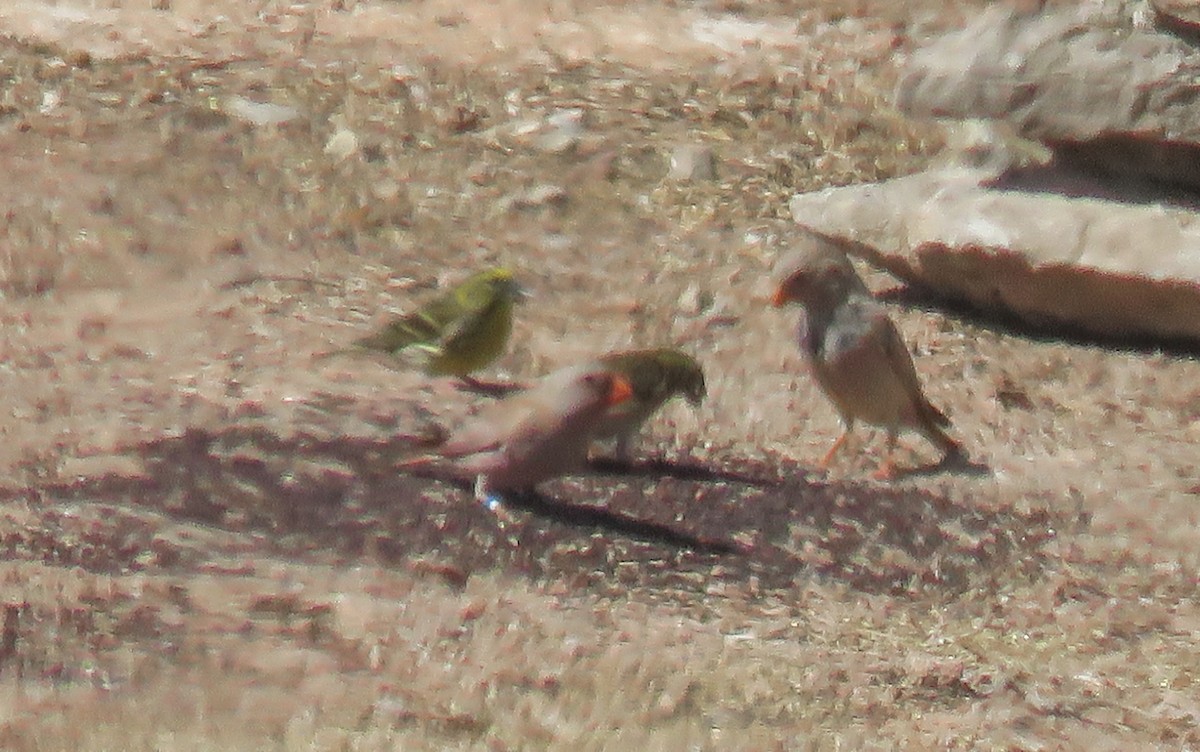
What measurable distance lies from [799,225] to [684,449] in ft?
5.82

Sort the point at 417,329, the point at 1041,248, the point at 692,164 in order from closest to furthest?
1. the point at 417,329
2. the point at 1041,248
3. the point at 692,164

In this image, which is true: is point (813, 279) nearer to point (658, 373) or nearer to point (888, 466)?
point (888, 466)

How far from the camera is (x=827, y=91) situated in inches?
332

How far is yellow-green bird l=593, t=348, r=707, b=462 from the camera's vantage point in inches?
213

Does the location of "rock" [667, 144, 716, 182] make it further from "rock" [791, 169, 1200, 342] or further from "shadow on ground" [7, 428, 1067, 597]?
"shadow on ground" [7, 428, 1067, 597]

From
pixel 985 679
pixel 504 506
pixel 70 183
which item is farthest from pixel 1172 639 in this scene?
pixel 70 183

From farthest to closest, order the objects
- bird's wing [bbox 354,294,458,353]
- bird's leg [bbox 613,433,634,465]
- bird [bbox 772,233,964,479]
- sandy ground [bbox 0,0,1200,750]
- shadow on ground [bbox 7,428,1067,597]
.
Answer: bird [bbox 772,233,964,479]
bird's wing [bbox 354,294,458,353]
bird's leg [bbox 613,433,634,465]
shadow on ground [bbox 7,428,1067,597]
sandy ground [bbox 0,0,1200,750]

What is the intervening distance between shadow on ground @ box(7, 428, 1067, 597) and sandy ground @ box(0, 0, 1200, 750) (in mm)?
15

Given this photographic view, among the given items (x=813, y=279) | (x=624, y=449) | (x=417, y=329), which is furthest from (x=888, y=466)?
(x=417, y=329)

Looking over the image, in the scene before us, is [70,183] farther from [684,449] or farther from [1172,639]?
[1172,639]

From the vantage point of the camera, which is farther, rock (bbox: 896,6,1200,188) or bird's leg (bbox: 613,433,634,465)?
rock (bbox: 896,6,1200,188)

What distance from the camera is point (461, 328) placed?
19.3ft

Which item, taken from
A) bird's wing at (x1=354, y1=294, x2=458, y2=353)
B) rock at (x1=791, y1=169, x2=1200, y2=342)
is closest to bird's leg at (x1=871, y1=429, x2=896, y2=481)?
rock at (x1=791, y1=169, x2=1200, y2=342)

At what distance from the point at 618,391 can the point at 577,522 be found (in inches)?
14.5
